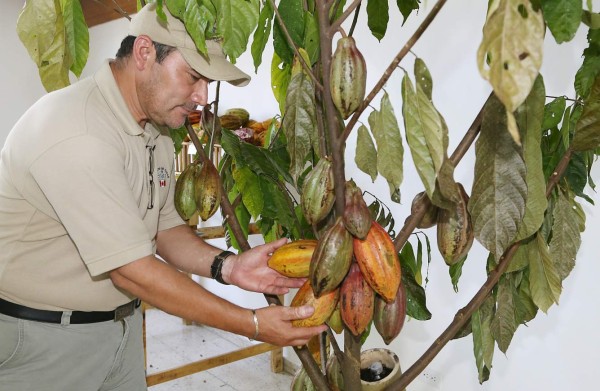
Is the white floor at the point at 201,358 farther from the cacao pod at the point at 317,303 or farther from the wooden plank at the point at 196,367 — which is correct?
the cacao pod at the point at 317,303

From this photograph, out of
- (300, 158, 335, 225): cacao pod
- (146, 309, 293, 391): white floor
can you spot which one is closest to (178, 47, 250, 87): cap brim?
(300, 158, 335, 225): cacao pod

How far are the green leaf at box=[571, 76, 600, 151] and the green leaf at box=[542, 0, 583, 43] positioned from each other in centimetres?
24

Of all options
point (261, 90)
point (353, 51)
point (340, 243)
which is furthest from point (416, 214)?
point (261, 90)

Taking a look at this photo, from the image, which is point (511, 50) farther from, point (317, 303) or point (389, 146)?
point (317, 303)

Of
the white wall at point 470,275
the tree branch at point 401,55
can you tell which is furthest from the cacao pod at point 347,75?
the white wall at point 470,275

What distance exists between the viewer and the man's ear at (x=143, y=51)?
1148 mm

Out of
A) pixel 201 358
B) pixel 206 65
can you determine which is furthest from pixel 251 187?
pixel 201 358

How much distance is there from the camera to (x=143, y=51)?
46.1 inches

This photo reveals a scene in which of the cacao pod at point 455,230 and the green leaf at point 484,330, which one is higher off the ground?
the cacao pod at point 455,230

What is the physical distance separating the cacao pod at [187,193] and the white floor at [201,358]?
1.98 m

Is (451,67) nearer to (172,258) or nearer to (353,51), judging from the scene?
(172,258)

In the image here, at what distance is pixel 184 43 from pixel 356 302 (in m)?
0.62

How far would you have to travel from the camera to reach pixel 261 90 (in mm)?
3182

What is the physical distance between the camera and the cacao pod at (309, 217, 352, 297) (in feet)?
2.45
